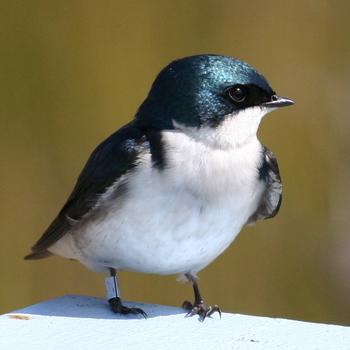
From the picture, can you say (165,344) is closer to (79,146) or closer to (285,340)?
(285,340)

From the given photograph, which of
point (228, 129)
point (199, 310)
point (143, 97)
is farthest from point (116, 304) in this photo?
point (143, 97)

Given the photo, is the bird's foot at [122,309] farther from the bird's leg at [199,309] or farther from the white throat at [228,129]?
the white throat at [228,129]

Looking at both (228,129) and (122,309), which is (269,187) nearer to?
(228,129)

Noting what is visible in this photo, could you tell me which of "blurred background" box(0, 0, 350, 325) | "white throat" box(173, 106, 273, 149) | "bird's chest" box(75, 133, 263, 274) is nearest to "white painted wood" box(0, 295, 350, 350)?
"bird's chest" box(75, 133, 263, 274)

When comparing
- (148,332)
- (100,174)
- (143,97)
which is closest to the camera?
(148,332)

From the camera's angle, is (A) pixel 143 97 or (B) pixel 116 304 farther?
(A) pixel 143 97

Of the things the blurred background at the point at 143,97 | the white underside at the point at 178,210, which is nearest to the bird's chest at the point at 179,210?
the white underside at the point at 178,210

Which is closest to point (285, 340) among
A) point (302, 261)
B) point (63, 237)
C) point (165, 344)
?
point (165, 344)

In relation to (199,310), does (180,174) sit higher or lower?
higher

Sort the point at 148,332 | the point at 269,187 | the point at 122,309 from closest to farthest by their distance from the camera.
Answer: the point at 148,332, the point at 122,309, the point at 269,187
